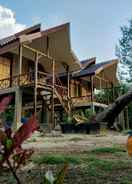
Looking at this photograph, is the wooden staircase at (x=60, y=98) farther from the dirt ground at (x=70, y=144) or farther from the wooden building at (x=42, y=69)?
the dirt ground at (x=70, y=144)

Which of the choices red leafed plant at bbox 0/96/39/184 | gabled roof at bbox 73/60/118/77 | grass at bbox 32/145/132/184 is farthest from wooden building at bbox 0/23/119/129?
red leafed plant at bbox 0/96/39/184

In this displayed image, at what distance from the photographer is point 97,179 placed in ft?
6.68

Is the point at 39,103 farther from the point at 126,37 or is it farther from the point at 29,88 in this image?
the point at 126,37

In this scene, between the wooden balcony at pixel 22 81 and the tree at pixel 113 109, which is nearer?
the tree at pixel 113 109

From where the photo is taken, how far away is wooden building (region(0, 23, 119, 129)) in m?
14.6

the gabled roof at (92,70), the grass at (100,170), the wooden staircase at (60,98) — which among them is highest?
the gabled roof at (92,70)

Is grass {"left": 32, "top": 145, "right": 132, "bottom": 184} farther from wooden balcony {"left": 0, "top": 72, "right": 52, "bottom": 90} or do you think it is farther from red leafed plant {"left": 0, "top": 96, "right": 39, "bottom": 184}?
wooden balcony {"left": 0, "top": 72, "right": 52, "bottom": 90}

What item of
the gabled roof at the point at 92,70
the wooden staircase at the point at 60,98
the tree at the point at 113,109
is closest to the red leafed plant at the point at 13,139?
the tree at the point at 113,109

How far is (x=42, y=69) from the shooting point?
19797mm

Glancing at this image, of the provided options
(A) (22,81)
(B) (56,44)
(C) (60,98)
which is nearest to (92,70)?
(B) (56,44)

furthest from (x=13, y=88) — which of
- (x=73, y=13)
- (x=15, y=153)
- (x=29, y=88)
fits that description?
(x=15, y=153)

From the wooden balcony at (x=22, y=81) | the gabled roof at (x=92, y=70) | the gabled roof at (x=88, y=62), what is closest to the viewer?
the wooden balcony at (x=22, y=81)

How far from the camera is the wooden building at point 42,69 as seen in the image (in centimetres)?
1461

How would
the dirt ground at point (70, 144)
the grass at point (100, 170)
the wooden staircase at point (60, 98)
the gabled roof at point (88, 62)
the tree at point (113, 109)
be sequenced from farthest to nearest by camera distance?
the gabled roof at point (88, 62) < the wooden staircase at point (60, 98) < the tree at point (113, 109) < the dirt ground at point (70, 144) < the grass at point (100, 170)
